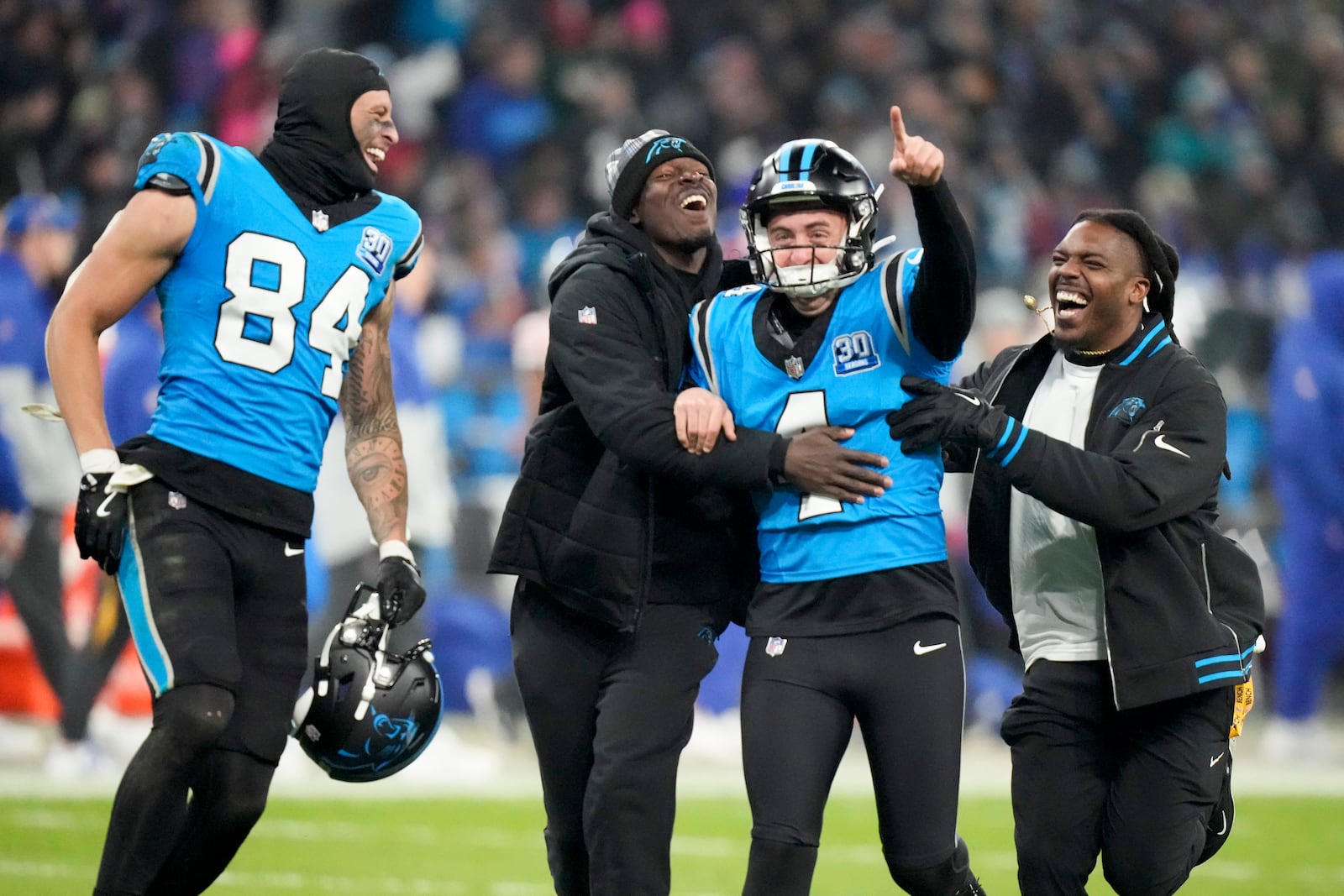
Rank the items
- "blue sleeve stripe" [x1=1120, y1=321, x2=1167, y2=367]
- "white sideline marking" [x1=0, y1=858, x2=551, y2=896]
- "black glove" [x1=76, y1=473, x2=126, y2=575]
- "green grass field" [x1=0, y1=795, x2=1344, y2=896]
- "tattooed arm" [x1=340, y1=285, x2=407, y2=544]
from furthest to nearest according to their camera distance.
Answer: "green grass field" [x1=0, y1=795, x2=1344, y2=896] → "white sideline marking" [x1=0, y1=858, x2=551, y2=896] → "tattooed arm" [x1=340, y1=285, x2=407, y2=544] → "blue sleeve stripe" [x1=1120, y1=321, x2=1167, y2=367] → "black glove" [x1=76, y1=473, x2=126, y2=575]

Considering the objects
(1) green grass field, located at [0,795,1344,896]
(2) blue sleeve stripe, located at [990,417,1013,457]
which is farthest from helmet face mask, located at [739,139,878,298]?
(1) green grass field, located at [0,795,1344,896]

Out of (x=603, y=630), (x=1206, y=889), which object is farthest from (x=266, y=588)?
(x=1206, y=889)

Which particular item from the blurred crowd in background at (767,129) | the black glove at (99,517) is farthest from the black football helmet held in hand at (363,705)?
the blurred crowd in background at (767,129)

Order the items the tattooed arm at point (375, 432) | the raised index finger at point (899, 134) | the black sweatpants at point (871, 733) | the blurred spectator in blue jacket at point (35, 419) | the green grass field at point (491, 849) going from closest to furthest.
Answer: the raised index finger at point (899, 134)
the black sweatpants at point (871, 733)
the tattooed arm at point (375, 432)
the green grass field at point (491, 849)
the blurred spectator in blue jacket at point (35, 419)

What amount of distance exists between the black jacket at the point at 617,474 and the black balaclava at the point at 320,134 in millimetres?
581

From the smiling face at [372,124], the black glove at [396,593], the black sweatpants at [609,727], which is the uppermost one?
the smiling face at [372,124]

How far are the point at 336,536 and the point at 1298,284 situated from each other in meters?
8.13

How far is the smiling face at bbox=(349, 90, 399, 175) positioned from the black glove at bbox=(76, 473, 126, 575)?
3.38ft

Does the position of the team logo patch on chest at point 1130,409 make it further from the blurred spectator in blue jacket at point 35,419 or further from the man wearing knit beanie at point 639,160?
the blurred spectator in blue jacket at point 35,419

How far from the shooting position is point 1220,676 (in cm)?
395

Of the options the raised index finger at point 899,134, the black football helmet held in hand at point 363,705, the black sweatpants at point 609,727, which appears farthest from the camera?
the black football helmet held in hand at point 363,705

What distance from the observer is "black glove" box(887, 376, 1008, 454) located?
3.78m

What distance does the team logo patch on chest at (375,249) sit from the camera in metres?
4.36

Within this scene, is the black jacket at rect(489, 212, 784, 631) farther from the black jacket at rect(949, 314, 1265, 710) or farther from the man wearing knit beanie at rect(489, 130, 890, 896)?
the black jacket at rect(949, 314, 1265, 710)
